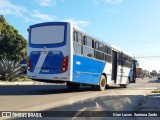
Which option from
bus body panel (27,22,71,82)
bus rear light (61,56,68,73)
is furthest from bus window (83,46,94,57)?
bus rear light (61,56,68,73)

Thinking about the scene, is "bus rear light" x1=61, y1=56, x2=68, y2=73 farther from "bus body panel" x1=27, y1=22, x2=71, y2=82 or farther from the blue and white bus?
"bus body panel" x1=27, y1=22, x2=71, y2=82

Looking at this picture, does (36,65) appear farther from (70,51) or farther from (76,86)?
(76,86)

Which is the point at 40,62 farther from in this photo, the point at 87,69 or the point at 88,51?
the point at 88,51

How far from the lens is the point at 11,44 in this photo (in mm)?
55219

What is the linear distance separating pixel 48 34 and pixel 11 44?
4090 centimetres

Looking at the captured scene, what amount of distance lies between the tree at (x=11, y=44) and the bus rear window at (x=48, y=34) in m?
39.3

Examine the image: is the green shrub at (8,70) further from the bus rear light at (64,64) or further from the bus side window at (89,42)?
the bus rear light at (64,64)

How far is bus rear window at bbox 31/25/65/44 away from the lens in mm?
15188

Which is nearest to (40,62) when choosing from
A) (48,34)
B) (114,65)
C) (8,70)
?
(48,34)

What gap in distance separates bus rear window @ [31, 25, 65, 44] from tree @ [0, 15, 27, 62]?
3929 centimetres

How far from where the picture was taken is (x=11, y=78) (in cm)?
2962

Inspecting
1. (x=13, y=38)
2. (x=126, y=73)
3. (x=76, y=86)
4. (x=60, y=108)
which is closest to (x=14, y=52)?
(x=13, y=38)

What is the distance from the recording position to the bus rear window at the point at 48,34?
15188 mm

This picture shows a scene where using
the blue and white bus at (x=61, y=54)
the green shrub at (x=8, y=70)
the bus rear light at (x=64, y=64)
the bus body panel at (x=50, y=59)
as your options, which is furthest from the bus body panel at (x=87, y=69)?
the green shrub at (x=8, y=70)
